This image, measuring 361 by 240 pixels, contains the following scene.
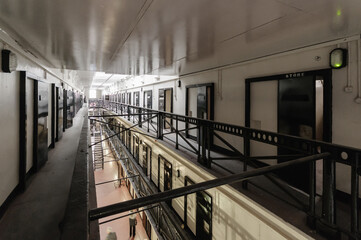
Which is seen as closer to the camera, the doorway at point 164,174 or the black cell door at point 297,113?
the black cell door at point 297,113

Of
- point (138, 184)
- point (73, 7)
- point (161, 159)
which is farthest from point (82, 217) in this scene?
point (138, 184)

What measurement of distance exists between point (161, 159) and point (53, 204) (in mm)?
3526

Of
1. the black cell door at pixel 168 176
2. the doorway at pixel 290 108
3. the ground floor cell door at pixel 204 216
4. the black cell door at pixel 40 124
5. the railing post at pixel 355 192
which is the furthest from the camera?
the black cell door at pixel 168 176

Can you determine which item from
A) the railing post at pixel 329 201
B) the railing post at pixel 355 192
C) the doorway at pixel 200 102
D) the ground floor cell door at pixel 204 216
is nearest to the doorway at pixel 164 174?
the doorway at pixel 200 102

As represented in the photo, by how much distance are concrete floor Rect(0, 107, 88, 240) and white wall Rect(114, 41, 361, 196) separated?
365 centimetres

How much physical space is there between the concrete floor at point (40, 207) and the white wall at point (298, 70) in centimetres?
365

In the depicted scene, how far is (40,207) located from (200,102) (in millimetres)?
4412

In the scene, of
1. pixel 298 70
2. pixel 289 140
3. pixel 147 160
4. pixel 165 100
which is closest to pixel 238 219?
pixel 289 140

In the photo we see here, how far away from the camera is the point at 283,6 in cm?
178

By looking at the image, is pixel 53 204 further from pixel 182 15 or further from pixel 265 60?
pixel 265 60

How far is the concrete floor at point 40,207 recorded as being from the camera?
1.85 metres

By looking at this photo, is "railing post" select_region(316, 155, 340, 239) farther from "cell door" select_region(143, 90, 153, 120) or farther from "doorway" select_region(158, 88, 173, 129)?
"cell door" select_region(143, 90, 153, 120)

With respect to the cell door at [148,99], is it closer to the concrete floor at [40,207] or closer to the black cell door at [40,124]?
the black cell door at [40,124]

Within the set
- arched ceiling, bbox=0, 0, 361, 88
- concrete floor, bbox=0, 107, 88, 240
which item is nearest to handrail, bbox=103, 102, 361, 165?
arched ceiling, bbox=0, 0, 361, 88
